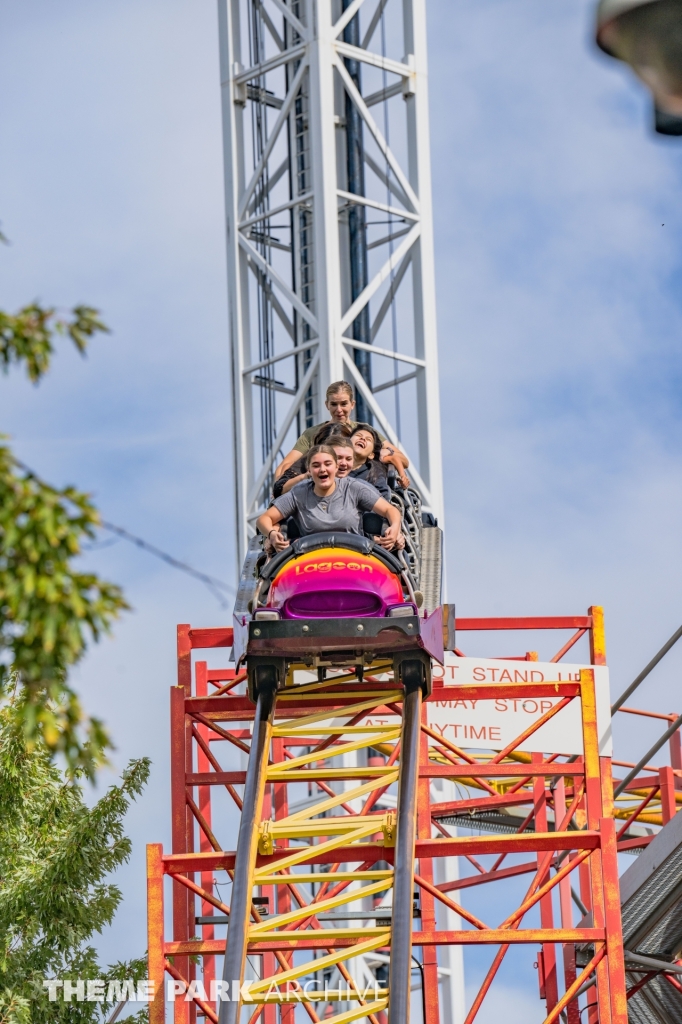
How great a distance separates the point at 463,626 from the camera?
13.4 meters

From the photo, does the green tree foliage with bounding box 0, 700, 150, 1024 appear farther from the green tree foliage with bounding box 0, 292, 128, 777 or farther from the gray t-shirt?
the green tree foliage with bounding box 0, 292, 128, 777

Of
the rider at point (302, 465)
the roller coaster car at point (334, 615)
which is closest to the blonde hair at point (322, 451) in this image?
the rider at point (302, 465)

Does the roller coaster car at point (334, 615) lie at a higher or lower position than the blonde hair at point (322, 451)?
lower

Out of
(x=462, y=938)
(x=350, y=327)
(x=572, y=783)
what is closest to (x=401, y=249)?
(x=350, y=327)

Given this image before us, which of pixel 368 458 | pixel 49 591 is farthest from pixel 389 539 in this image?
pixel 49 591

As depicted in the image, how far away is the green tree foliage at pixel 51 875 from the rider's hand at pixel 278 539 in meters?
3.00

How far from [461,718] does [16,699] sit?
385cm

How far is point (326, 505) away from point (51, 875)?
13.0ft

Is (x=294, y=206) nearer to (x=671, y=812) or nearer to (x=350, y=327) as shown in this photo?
(x=350, y=327)

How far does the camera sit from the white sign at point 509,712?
12312 millimetres

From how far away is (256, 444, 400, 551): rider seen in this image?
37.6 feet

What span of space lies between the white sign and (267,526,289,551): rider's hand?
4.74 feet

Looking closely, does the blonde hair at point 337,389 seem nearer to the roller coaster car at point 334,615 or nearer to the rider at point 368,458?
the rider at point 368,458

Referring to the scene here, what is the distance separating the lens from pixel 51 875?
541 inches
